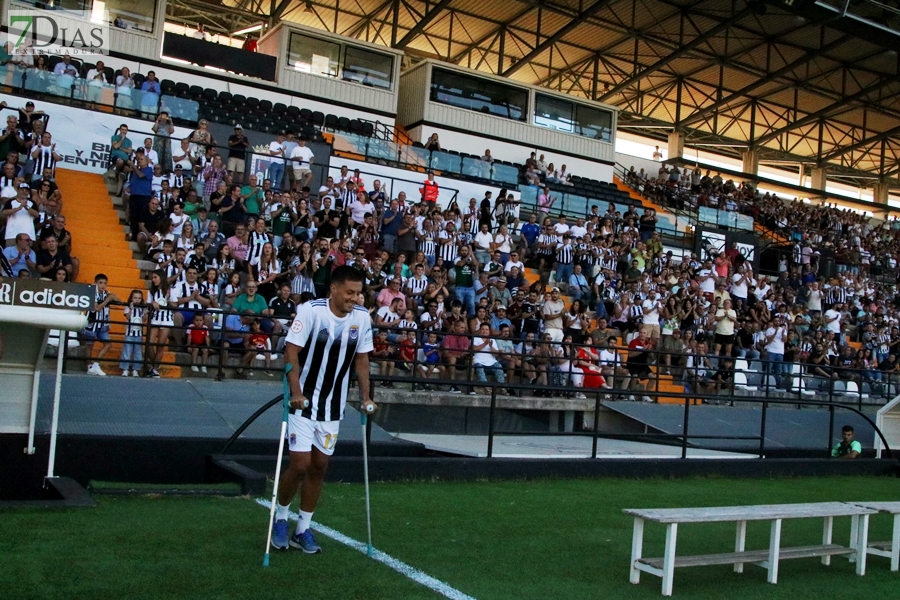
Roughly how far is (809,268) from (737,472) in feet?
56.9

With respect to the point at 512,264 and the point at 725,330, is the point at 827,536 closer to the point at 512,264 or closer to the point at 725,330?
the point at 512,264

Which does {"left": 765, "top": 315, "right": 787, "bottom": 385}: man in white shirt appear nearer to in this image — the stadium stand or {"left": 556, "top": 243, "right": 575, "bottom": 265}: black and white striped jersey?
the stadium stand

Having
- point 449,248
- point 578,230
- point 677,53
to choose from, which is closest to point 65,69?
point 449,248

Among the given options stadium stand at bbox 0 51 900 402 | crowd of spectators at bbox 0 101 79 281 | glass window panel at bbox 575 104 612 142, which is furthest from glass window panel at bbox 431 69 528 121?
crowd of spectators at bbox 0 101 79 281

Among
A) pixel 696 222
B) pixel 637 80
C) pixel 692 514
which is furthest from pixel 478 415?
pixel 637 80

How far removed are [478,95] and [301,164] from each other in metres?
12.9

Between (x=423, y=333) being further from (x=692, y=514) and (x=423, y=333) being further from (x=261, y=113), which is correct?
(x=261, y=113)

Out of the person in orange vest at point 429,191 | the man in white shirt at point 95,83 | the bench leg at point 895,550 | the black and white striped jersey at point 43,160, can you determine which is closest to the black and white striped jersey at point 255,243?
the black and white striped jersey at point 43,160

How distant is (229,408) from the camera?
1102cm

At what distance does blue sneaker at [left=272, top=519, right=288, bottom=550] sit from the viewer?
6332mm

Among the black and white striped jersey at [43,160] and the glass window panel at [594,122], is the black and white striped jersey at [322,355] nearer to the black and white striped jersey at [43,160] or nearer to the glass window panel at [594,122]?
the black and white striped jersey at [43,160]

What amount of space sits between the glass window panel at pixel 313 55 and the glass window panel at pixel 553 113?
7476 millimetres

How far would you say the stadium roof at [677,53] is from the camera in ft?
114

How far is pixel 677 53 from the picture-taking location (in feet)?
119
